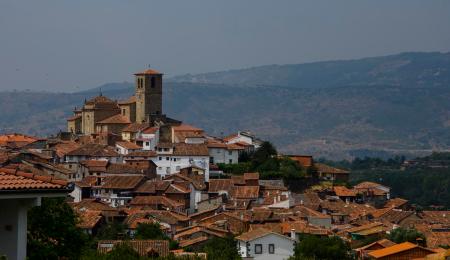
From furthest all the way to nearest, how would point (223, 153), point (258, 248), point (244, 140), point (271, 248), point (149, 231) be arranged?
point (244, 140), point (223, 153), point (149, 231), point (271, 248), point (258, 248)

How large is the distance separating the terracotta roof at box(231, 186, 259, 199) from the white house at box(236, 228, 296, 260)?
20.6m

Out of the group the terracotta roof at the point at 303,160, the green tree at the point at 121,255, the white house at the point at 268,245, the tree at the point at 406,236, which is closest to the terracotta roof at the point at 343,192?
the terracotta roof at the point at 303,160

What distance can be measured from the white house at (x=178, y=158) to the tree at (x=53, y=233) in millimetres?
58037

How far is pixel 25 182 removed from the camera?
9.80 metres

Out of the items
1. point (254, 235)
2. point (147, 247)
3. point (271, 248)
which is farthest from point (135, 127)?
point (147, 247)

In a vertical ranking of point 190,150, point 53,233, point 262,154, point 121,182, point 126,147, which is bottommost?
point 121,182

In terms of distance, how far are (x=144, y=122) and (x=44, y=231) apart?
7171 cm

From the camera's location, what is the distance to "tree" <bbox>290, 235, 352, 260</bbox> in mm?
43531

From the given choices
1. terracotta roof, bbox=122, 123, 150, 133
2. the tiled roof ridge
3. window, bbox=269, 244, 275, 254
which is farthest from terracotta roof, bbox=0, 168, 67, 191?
terracotta roof, bbox=122, 123, 150, 133

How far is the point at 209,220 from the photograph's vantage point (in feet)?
195

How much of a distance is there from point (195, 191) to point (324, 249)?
986 inches

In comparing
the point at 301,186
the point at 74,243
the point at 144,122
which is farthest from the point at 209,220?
the point at 74,243

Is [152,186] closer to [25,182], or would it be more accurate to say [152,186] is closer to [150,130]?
[150,130]

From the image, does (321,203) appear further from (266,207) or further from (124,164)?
(124,164)
